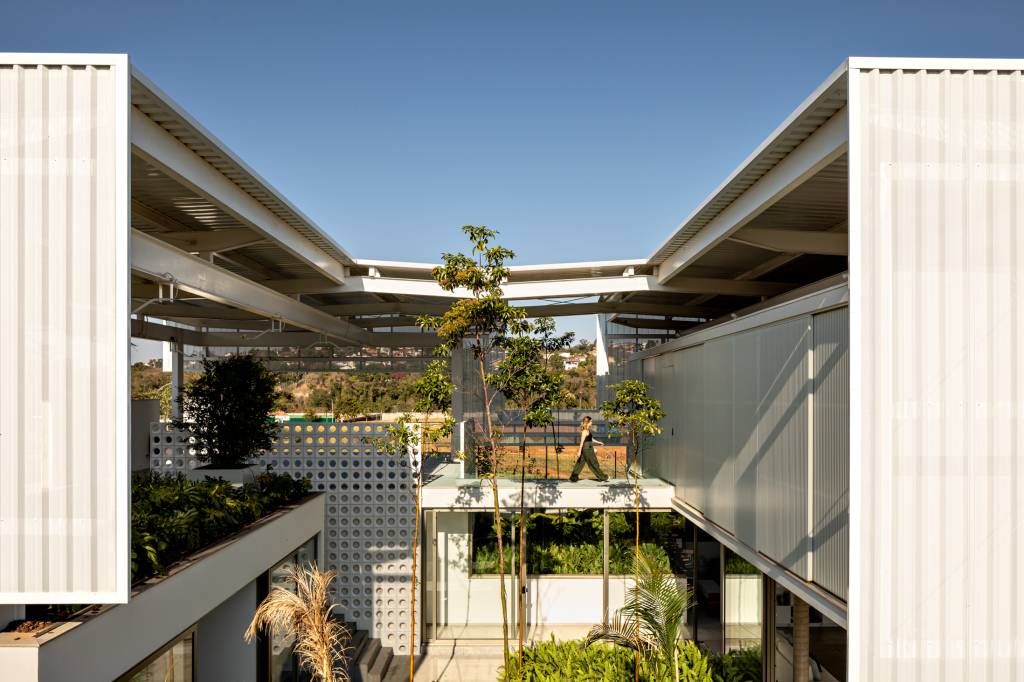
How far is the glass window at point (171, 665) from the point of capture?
505cm

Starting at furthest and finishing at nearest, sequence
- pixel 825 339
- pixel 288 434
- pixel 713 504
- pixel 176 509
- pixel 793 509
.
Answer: pixel 288 434 → pixel 713 504 → pixel 176 509 → pixel 793 509 → pixel 825 339

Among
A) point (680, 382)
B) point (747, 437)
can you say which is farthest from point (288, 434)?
point (747, 437)

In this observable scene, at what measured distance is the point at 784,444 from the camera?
545cm

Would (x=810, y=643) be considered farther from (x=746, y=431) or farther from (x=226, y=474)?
(x=226, y=474)

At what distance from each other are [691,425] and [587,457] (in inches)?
77.3

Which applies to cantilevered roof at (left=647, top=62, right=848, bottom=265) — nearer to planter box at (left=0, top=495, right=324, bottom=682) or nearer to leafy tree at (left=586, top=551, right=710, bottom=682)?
leafy tree at (left=586, top=551, right=710, bottom=682)

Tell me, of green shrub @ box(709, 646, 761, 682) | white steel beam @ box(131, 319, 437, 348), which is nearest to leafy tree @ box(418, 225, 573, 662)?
green shrub @ box(709, 646, 761, 682)

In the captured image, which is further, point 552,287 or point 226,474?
point 552,287

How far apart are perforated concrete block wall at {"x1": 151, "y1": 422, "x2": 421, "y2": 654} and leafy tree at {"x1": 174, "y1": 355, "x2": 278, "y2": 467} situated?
54 cm

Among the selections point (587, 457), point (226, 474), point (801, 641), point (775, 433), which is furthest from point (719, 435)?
point (226, 474)

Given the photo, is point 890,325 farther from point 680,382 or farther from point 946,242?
point 680,382

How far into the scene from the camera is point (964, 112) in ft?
12.8

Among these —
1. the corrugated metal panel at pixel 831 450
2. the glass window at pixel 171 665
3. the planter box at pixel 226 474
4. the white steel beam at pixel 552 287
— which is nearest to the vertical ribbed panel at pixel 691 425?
the white steel beam at pixel 552 287

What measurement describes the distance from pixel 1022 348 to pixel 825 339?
1.16m
